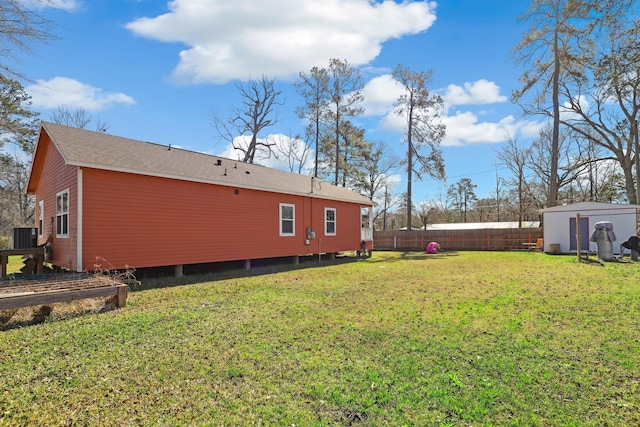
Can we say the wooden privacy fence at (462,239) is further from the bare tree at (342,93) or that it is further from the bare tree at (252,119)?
the bare tree at (252,119)

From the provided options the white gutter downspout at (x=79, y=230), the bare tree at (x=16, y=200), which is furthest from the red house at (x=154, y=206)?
the bare tree at (x=16, y=200)

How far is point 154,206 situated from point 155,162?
1.32 m

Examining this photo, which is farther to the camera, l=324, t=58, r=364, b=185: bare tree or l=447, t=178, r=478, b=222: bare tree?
l=447, t=178, r=478, b=222: bare tree

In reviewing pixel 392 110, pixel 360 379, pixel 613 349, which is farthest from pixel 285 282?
pixel 392 110

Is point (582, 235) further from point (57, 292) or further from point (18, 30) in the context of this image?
point (18, 30)

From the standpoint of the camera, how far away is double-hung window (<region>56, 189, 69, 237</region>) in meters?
8.60

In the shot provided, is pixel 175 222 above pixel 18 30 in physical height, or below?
below

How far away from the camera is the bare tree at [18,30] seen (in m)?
6.89

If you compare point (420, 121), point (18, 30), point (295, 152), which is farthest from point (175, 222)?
point (295, 152)

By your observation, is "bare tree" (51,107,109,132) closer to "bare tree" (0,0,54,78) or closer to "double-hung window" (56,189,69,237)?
"double-hung window" (56,189,69,237)

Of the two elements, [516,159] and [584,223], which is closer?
[584,223]

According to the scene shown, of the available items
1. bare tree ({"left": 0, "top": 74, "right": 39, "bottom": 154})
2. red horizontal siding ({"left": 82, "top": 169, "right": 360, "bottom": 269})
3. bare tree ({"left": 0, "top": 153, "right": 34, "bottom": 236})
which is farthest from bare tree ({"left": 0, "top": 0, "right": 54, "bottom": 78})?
bare tree ({"left": 0, "top": 153, "right": 34, "bottom": 236})

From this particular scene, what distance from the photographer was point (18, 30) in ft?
23.9

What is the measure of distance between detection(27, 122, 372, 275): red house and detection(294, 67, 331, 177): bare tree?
1345 cm
